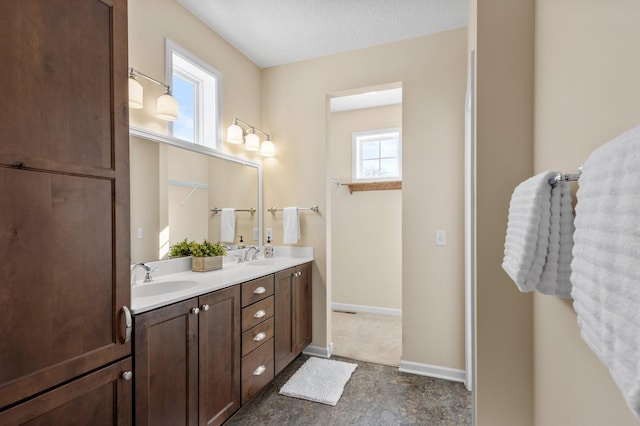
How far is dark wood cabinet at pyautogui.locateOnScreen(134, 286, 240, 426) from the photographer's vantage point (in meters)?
1.32

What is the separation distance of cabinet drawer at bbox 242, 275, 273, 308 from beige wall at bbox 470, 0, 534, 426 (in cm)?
A: 131

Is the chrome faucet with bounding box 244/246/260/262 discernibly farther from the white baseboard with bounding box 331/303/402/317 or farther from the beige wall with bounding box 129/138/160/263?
the white baseboard with bounding box 331/303/402/317

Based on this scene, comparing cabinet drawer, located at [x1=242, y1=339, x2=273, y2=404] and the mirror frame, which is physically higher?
the mirror frame

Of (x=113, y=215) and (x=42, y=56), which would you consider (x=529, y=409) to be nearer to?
(x=113, y=215)

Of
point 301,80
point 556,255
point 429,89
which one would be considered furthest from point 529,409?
point 301,80

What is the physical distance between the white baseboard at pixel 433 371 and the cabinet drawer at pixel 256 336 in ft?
3.80

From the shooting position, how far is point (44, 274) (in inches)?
38.2

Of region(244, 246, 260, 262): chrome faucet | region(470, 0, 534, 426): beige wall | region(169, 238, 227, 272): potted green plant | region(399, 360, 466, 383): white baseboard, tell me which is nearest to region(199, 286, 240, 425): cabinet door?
region(169, 238, 227, 272): potted green plant

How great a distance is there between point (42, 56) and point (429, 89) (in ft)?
7.88

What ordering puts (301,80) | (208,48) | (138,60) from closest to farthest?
1. (138,60)
2. (208,48)
3. (301,80)

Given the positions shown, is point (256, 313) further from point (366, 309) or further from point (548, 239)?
point (366, 309)

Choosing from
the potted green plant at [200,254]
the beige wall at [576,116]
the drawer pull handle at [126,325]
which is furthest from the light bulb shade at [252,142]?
the beige wall at [576,116]

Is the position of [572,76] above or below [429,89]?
below

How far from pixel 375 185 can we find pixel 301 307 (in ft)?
6.15
